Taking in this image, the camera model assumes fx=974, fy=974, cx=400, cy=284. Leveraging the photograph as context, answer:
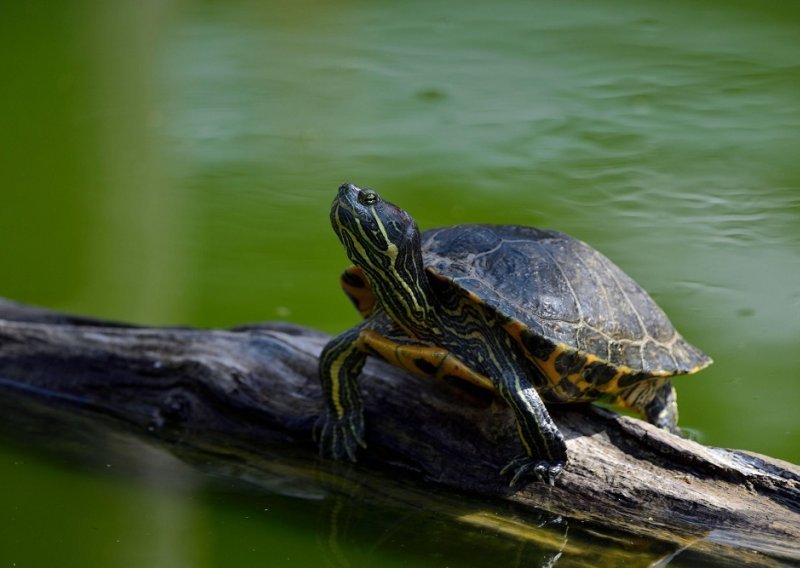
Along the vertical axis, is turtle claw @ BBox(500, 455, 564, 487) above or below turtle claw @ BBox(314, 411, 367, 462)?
above

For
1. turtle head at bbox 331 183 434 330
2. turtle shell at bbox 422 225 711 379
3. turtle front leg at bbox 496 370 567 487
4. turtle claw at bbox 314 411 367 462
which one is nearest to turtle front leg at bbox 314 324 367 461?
turtle claw at bbox 314 411 367 462

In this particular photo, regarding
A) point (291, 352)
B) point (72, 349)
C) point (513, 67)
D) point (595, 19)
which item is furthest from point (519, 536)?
point (595, 19)

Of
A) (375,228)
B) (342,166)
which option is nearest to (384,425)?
(375,228)

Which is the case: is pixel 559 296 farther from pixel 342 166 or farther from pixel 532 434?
pixel 342 166

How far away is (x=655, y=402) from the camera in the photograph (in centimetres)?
317

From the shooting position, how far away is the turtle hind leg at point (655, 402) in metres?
3.13

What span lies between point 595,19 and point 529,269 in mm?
4501

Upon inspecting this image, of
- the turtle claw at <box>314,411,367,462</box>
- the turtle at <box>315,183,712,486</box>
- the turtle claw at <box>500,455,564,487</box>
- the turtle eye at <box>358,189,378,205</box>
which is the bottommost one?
the turtle claw at <box>314,411,367,462</box>

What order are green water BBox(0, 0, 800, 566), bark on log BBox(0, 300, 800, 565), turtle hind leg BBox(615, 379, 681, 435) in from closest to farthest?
bark on log BBox(0, 300, 800, 565)
turtle hind leg BBox(615, 379, 681, 435)
green water BBox(0, 0, 800, 566)

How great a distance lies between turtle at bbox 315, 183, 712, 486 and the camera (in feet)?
9.12

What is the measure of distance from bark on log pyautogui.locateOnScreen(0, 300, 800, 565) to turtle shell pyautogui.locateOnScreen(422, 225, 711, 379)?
24 cm

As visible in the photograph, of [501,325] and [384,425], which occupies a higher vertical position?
[501,325]

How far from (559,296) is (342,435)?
0.82 meters

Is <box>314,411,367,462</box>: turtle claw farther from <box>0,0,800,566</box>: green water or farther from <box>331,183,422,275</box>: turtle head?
<box>331,183,422,275</box>: turtle head
